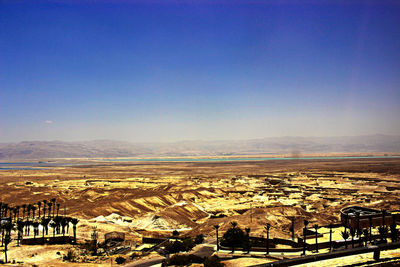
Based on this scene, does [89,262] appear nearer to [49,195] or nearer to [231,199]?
[231,199]

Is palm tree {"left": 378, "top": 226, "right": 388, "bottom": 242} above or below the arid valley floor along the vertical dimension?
above

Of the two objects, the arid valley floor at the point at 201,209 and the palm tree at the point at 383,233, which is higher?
the palm tree at the point at 383,233

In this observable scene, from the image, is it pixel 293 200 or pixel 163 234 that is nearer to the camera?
pixel 163 234

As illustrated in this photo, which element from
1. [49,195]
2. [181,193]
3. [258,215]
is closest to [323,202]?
[258,215]

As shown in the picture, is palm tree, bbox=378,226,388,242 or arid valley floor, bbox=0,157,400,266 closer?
palm tree, bbox=378,226,388,242

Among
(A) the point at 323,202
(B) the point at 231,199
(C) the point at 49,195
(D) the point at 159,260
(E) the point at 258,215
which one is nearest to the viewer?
(D) the point at 159,260

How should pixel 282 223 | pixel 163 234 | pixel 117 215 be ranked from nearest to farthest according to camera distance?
pixel 163 234 → pixel 282 223 → pixel 117 215

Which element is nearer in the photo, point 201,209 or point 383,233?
point 383,233

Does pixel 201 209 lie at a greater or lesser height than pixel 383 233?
lesser

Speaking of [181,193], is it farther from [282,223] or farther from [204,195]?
[282,223]

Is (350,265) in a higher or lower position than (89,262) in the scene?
higher

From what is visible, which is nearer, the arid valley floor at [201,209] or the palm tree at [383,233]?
the palm tree at [383,233]
